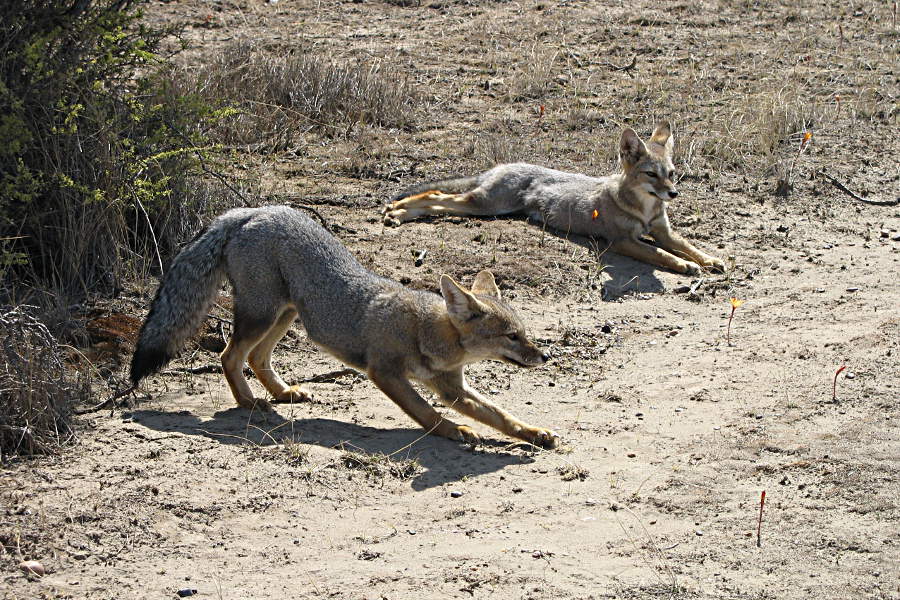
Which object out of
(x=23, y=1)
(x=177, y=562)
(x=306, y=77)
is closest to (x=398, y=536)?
(x=177, y=562)

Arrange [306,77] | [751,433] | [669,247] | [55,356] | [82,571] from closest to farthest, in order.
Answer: [82,571] < [55,356] < [751,433] < [669,247] < [306,77]

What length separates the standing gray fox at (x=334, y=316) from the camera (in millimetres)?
7234

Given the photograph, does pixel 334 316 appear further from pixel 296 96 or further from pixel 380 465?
pixel 296 96

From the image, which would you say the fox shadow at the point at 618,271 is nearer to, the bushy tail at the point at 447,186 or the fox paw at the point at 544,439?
the bushy tail at the point at 447,186

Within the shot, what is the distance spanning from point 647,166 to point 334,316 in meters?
4.74

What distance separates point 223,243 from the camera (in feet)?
24.4

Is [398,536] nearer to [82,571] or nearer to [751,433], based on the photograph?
[82,571]

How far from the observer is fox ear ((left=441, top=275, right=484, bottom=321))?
23.8 ft

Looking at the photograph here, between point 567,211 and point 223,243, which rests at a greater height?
point 223,243

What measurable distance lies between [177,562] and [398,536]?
1.15 meters

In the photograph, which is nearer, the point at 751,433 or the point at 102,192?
the point at 751,433

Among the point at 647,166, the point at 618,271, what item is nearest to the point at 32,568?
the point at 618,271

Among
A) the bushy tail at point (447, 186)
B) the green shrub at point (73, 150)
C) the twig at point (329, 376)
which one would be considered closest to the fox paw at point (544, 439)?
the twig at point (329, 376)

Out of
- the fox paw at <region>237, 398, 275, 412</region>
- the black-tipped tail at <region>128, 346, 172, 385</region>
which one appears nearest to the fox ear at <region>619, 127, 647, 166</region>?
the fox paw at <region>237, 398, 275, 412</region>
